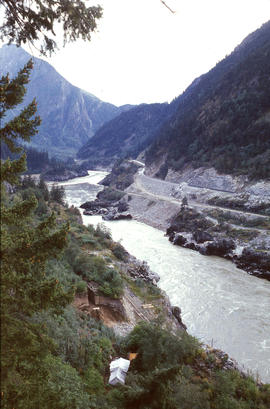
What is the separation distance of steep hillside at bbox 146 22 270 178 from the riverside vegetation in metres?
42.7

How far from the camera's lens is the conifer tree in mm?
3943

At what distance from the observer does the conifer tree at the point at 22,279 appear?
3.94m

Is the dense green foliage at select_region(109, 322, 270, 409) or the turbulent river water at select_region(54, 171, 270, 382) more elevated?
the dense green foliage at select_region(109, 322, 270, 409)

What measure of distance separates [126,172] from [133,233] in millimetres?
61605

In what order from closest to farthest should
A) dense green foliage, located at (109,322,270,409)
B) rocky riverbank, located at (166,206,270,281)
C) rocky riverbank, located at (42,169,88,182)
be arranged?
dense green foliage, located at (109,322,270,409) → rocky riverbank, located at (166,206,270,281) → rocky riverbank, located at (42,169,88,182)

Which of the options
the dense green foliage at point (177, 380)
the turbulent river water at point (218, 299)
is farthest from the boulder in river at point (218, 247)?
the dense green foliage at point (177, 380)

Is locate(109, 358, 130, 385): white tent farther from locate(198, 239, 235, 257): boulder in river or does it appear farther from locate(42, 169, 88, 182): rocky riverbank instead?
locate(42, 169, 88, 182): rocky riverbank

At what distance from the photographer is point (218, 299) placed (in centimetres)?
2153

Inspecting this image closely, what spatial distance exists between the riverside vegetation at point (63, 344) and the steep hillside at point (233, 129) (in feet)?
A: 140

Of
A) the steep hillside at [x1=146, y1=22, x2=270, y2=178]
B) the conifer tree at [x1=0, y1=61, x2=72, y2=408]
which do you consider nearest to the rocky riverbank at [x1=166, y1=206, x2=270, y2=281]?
the steep hillside at [x1=146, y1=22, x2=270, y2=178]

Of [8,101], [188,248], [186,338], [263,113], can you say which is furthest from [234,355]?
[263,113]

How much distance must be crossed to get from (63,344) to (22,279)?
5200 millimetres

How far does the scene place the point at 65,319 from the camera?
9828 mm

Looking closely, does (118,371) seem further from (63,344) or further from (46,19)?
(46,19)
